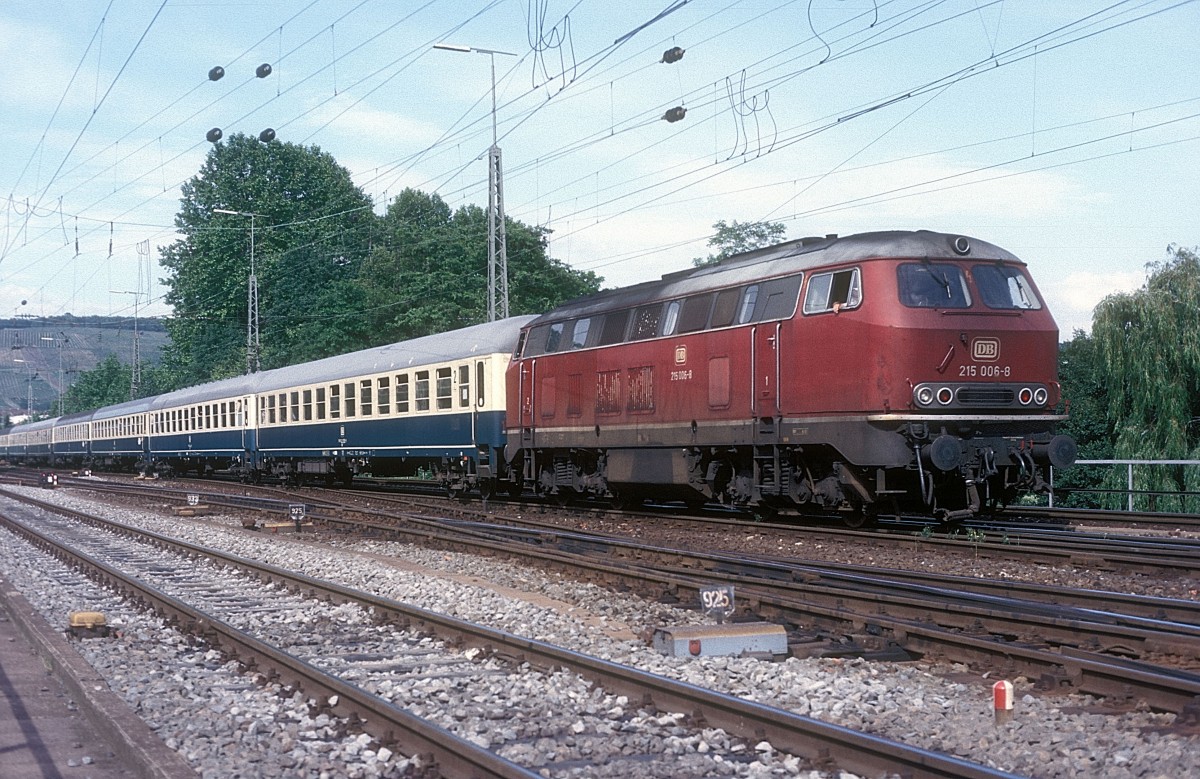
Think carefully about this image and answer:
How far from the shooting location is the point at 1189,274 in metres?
31.9

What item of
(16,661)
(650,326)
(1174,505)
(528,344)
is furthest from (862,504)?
(1174,505)

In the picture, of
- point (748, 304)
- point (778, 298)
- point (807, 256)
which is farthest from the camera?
point (748, 304)

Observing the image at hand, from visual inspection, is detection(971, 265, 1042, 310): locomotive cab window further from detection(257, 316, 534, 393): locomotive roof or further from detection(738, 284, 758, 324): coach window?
detection(257, 316, 534, 393): locomotive roof

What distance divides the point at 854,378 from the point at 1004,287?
244 cm

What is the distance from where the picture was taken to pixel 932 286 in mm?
15023

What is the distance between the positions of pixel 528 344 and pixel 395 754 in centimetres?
1725

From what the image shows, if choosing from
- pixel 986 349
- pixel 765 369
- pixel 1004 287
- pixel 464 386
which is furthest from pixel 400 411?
pixel 986 349

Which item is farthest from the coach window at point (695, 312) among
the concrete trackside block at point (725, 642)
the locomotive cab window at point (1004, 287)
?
the concrete trackside block at point (725, 642)

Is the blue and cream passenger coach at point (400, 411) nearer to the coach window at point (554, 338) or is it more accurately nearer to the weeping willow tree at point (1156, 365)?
the coach window at point (554, 338)

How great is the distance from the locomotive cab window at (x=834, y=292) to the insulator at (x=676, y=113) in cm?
739

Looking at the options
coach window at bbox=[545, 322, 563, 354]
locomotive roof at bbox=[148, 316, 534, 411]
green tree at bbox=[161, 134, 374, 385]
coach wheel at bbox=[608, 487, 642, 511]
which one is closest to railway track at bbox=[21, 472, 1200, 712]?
coach wheel at bbox=[608, 487, 642, 511]

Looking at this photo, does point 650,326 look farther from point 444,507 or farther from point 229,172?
point 229,172

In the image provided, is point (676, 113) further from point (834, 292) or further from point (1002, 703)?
point (1002, 703)

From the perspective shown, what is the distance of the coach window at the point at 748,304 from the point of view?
55.0 ft
